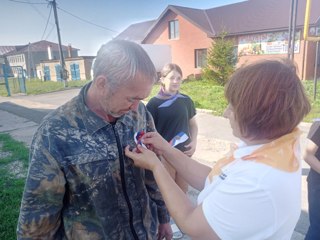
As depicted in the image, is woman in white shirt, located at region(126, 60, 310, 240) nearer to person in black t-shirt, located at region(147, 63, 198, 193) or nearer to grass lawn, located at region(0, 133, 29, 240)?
person in black t-shirt, located at region(147, 63, 198, 193)

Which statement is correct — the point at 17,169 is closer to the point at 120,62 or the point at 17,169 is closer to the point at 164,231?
the point at 164,231

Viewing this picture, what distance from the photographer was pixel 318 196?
2.01 meters

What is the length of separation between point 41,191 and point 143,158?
1.54 ft

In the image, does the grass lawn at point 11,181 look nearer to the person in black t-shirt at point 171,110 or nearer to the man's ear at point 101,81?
the person in black t-shirt at point 171,110

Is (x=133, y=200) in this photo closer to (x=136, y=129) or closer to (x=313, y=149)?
(x=136, y=129)

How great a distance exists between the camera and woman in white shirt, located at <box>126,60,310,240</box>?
3.06 ft

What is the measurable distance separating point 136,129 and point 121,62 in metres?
0.44

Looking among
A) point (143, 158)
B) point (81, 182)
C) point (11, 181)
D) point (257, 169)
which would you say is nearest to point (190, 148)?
point (143, 158)

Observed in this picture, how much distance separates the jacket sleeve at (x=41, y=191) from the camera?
121cm

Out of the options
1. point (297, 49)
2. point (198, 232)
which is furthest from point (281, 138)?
point (297, 49)

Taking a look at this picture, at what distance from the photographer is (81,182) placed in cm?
131

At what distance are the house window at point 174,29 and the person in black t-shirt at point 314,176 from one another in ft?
70.9

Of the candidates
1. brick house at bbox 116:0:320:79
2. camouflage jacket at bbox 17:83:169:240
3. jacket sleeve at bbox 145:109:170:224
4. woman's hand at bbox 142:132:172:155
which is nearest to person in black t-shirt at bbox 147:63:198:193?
jacket sleeve at bbox 145:109:170:224

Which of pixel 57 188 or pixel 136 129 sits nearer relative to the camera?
pixel 57 188
